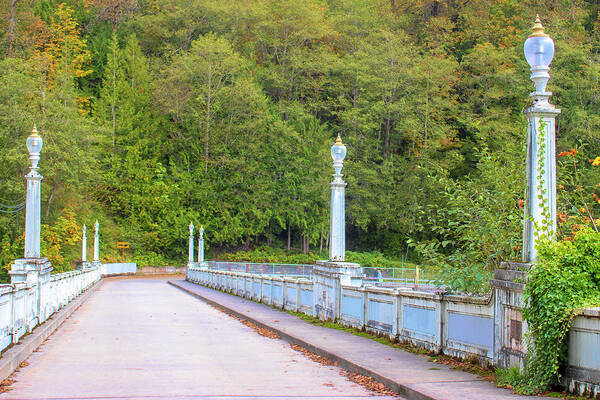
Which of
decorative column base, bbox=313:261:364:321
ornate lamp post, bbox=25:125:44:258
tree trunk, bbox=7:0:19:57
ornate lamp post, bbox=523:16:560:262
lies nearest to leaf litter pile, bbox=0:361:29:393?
ornate lamp post, bbox=523:16:560:262

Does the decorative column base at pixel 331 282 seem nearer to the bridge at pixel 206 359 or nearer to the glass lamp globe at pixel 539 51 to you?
the bridge at pixel 206 359

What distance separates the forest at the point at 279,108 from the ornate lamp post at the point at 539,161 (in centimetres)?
6267

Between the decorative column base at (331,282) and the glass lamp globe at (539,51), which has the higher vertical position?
the glass lamp globe at (539,51)

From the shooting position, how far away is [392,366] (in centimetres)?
1132

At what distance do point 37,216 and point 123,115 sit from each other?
63.7 meters

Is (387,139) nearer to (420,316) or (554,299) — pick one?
(420,316)

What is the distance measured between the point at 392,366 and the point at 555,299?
3201mm

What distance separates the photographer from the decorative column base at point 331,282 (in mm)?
18000

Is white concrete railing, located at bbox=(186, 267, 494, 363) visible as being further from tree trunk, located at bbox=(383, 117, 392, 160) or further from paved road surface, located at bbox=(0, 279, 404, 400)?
tree trunk, located at bbox=(383, 117, 392, 160)

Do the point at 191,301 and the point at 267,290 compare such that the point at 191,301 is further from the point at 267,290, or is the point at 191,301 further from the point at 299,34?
the point at 299,34

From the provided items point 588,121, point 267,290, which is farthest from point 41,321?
point 588,121

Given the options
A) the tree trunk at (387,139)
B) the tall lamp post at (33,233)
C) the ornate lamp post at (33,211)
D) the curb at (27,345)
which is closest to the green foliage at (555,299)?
the curb at (27,345)

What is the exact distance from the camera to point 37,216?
64.6 feet

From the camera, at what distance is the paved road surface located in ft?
32.6
